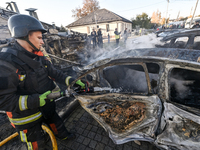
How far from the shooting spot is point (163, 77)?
1.40 m

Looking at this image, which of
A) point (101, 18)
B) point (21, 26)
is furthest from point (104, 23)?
point (21, 26)

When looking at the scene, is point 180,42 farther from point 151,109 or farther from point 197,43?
point 151,109

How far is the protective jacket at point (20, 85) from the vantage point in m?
1.17

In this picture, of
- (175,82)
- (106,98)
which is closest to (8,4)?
(106,98)

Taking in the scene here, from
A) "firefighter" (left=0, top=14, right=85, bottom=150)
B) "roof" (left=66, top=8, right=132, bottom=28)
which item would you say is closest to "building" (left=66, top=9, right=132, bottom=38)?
"roof" (left=66, top=8, right=132, bottom=28)

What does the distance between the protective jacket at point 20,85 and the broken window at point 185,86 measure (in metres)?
2.48

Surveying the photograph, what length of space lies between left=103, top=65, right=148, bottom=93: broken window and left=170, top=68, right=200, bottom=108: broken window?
0.59 m

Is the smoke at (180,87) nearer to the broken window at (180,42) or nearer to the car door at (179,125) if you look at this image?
the car door at (179,125)

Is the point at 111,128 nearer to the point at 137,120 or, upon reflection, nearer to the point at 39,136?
the point at 137,120

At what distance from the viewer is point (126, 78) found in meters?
2.61

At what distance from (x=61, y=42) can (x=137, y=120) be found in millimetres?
6339

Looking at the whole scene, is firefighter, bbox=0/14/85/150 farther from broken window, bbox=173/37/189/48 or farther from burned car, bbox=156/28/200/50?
broken window, bbox=173/37/189/48

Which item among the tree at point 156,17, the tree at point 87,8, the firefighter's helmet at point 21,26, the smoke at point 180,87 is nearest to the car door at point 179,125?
the smoke at point 180,87

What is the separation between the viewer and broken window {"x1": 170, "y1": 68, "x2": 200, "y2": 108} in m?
2.05
